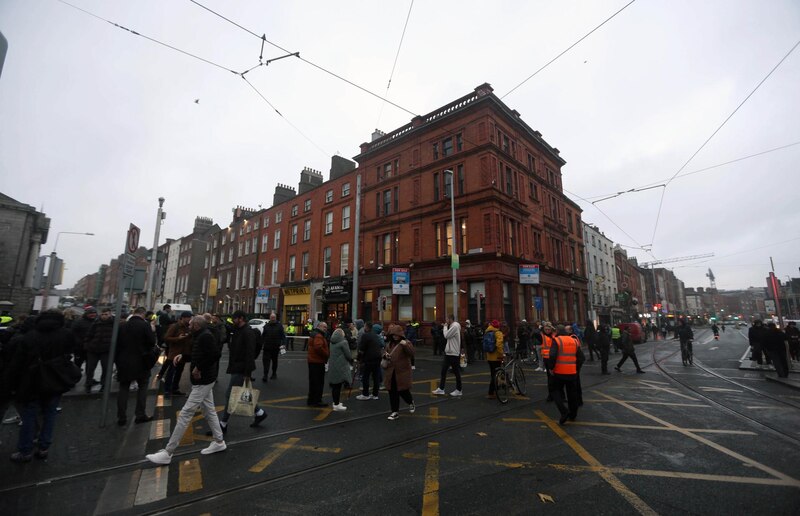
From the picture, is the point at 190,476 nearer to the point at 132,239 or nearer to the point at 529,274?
the point at 132,239

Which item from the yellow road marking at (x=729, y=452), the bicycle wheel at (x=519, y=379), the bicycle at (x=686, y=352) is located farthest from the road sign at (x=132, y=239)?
the bicycle at (x=686, y=352)

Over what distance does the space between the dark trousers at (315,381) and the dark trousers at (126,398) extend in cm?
314

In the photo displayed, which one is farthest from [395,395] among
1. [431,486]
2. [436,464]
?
[431,486]

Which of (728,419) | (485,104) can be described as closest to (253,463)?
(728,419)

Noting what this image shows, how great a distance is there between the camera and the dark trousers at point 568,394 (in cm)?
663

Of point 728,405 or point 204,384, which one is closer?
point 204,384

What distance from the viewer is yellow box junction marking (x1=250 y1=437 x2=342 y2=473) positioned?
15.3 feet

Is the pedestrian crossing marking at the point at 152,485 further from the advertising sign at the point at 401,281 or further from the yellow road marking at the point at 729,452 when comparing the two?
the advertising sign at the point at 401,281

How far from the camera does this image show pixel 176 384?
29.9 feet

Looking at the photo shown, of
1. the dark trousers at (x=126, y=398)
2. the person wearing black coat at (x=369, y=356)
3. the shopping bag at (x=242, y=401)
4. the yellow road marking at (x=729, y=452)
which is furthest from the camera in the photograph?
the person wearing black coat at (x=369, y=356)

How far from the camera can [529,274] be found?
23.6 meters

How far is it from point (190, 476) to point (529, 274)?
22.5 m

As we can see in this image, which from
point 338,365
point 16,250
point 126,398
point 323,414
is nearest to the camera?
point 126,398

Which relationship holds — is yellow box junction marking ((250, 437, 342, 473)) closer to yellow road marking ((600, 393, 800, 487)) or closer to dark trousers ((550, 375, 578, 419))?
dark trousers ((550, 375, 578, 419))
